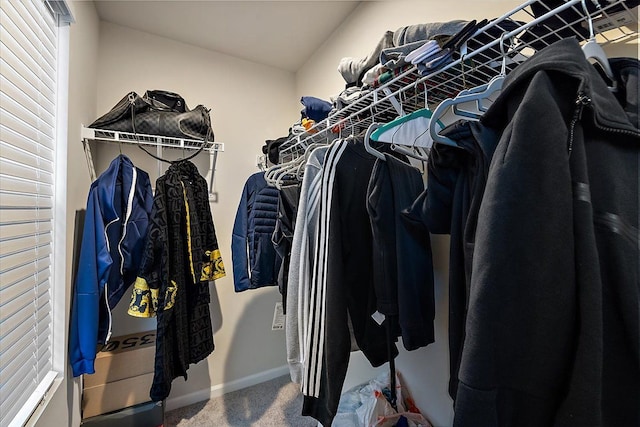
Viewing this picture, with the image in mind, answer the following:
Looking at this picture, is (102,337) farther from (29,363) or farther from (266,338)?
(266,338)

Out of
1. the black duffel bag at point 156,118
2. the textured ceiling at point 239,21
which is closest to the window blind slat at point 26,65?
the black duffel bag at point 156,118

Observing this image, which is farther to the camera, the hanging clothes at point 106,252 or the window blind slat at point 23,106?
the hanging clothes at point 106,252

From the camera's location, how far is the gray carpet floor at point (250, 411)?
163cm

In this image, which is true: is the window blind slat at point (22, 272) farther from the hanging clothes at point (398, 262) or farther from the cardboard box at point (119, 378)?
the hanging clothes at point (398, 262)

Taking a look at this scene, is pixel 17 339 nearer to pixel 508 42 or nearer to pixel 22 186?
pixel 22 186

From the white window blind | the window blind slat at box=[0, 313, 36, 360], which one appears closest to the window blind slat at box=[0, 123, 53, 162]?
the white window blind

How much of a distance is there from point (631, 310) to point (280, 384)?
2.20 metres

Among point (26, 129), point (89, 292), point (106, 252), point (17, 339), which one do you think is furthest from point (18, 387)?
point (26, 129)

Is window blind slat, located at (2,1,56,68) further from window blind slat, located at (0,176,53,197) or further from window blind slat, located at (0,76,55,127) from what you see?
window blind slat, located at (0,176,53,197)

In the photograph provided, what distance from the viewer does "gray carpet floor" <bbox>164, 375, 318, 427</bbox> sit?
1633 millimetres

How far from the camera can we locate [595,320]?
336 mm

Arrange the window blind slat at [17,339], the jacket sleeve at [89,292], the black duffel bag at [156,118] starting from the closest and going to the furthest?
the window blind slat at [17,339] < the jacket sleeve at [89,292] < the black duffel bag at [156,118]

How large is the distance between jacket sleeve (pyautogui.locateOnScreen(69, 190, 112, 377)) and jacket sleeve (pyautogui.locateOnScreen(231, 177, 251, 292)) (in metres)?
0.63

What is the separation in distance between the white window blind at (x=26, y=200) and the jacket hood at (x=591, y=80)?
1254 mm
